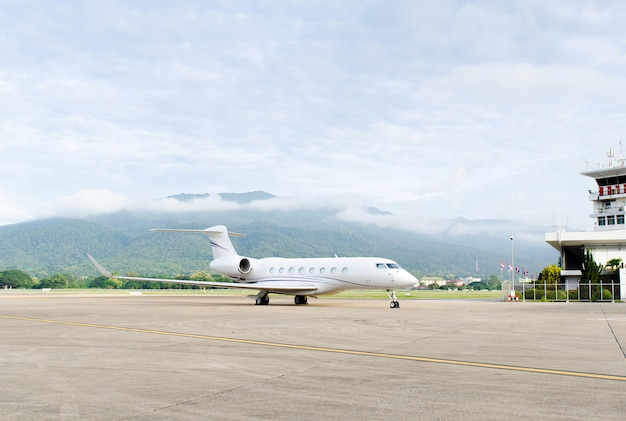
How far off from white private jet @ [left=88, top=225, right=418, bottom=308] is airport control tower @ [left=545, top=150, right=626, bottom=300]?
31.7 metres

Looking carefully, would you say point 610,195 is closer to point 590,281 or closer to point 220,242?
point 590,281

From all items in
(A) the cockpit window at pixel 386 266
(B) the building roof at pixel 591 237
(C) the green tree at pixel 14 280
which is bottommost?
(C) the green tree at pixel 14 280

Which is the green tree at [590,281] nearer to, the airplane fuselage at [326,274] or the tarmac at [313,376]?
the airplane fuselage at [326,274]

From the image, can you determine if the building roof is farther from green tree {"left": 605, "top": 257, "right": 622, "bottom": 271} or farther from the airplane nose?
the airplane nose

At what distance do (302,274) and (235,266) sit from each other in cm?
557

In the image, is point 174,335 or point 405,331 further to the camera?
point 405,331

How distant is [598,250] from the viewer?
59938mm

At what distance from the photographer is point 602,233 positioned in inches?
2251

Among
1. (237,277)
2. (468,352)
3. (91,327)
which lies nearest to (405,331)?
(468,352)

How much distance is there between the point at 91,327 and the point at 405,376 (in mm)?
13024

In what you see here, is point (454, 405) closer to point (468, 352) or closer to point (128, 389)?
point (128, 389)

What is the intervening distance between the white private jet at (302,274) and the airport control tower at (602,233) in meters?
A: 31.7

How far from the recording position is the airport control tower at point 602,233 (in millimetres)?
57350

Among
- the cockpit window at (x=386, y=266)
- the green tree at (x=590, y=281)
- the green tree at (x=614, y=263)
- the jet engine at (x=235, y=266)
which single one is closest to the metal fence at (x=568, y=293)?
the green tree at (x=590, y=281)
